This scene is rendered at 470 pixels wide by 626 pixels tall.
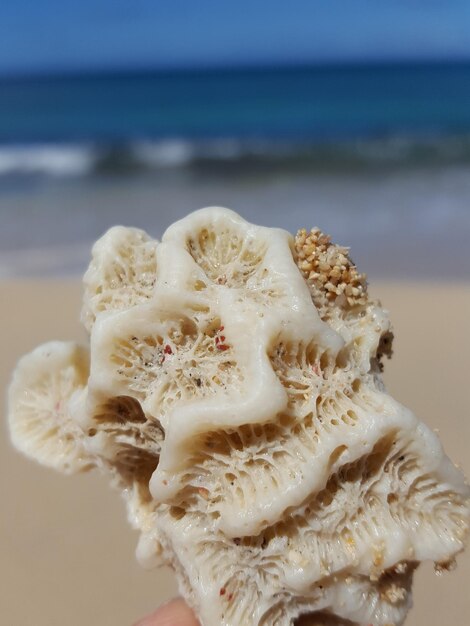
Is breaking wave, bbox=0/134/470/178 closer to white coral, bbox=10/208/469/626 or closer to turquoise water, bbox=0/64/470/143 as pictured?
turquoise water, bbox=0/64/470/143

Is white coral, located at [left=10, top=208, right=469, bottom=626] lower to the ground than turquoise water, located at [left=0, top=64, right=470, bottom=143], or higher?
lower

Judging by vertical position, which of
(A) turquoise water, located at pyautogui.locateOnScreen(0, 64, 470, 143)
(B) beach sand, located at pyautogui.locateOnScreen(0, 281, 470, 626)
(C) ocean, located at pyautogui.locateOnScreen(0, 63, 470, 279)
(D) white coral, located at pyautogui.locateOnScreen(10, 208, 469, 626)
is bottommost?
(B) beach sand, located at pyautogui.locateOnScreen(0, 281, 470, 626)

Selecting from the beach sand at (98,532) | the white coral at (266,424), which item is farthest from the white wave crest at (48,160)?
the white coral at (266,424)

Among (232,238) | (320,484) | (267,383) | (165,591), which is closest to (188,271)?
(232,238)

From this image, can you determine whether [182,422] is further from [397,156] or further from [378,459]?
[397,156]

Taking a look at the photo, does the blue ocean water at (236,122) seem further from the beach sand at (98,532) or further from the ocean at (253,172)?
the beach sand at (98,532)

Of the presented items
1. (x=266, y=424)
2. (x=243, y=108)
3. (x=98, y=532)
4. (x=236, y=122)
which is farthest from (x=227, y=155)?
(x=266, y=424)

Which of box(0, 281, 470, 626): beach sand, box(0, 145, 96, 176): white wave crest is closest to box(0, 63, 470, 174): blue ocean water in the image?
box(0, 145, 96, 176): white wave crest
